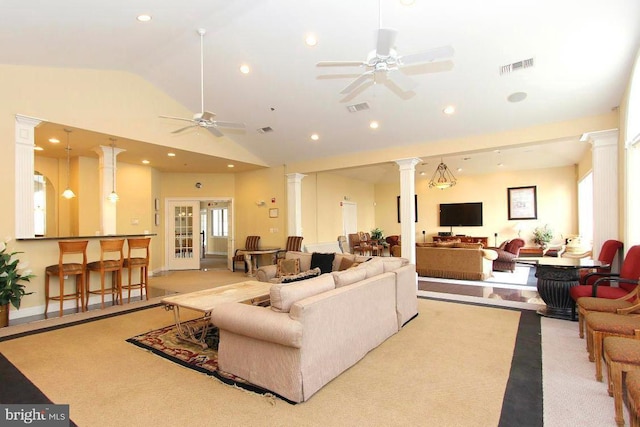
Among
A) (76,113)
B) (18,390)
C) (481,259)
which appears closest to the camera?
(18,390)

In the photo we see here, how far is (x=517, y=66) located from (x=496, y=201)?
23.8 feet

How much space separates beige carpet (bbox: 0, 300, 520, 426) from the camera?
7.44 feet

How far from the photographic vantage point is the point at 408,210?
6.64m

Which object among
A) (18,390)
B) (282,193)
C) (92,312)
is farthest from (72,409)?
(282,193)

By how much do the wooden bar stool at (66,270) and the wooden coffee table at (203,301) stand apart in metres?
2.07

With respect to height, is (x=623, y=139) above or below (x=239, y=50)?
below

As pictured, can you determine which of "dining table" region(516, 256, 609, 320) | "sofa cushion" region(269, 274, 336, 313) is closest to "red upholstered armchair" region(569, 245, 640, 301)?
"dining table" region(516, 256, 609, 320)

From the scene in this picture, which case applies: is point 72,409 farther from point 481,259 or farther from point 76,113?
point 481,259

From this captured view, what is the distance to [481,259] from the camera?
6965 millimetres

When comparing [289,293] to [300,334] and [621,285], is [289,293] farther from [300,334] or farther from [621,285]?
[621,285]

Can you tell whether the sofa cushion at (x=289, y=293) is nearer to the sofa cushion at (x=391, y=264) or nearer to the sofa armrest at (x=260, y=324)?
the sofa armrest at (x=260, y=324)

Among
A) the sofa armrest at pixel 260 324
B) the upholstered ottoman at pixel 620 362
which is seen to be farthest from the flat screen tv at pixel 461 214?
the sofa armrest at pixel 260 324

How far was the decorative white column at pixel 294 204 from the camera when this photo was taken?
8.50 m

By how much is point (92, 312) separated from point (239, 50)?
4537mm
